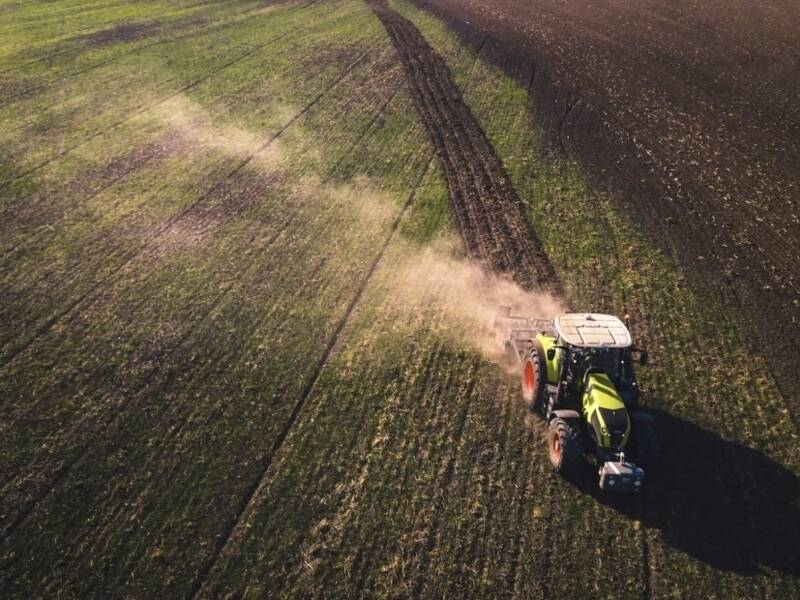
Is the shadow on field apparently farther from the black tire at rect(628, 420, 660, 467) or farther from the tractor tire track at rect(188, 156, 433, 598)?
the tractor tire track at rect(188, 156, 433, 598)

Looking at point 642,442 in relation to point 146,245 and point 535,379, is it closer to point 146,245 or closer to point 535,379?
point 535,379

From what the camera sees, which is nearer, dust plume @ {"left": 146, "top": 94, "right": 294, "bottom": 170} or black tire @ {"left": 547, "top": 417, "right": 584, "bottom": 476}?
Result: black tire @ {"left": 547, "top": 417, "right": 584, "bottom": 476}

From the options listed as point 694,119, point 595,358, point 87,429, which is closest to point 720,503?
point 595,358

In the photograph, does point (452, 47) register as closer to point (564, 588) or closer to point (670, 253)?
point (670, 253)

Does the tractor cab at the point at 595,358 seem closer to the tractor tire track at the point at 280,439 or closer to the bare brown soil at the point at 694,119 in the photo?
the bare brown soil at the point at 694,119

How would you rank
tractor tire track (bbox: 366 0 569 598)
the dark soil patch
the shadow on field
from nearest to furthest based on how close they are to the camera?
the shadow on field < tractor tire track (bbox: 366 0 569 598) < the dark soil patch

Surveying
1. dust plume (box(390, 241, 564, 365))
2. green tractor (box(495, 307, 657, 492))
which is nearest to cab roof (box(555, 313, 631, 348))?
green tractor (box(495, 307, 657, 492))
